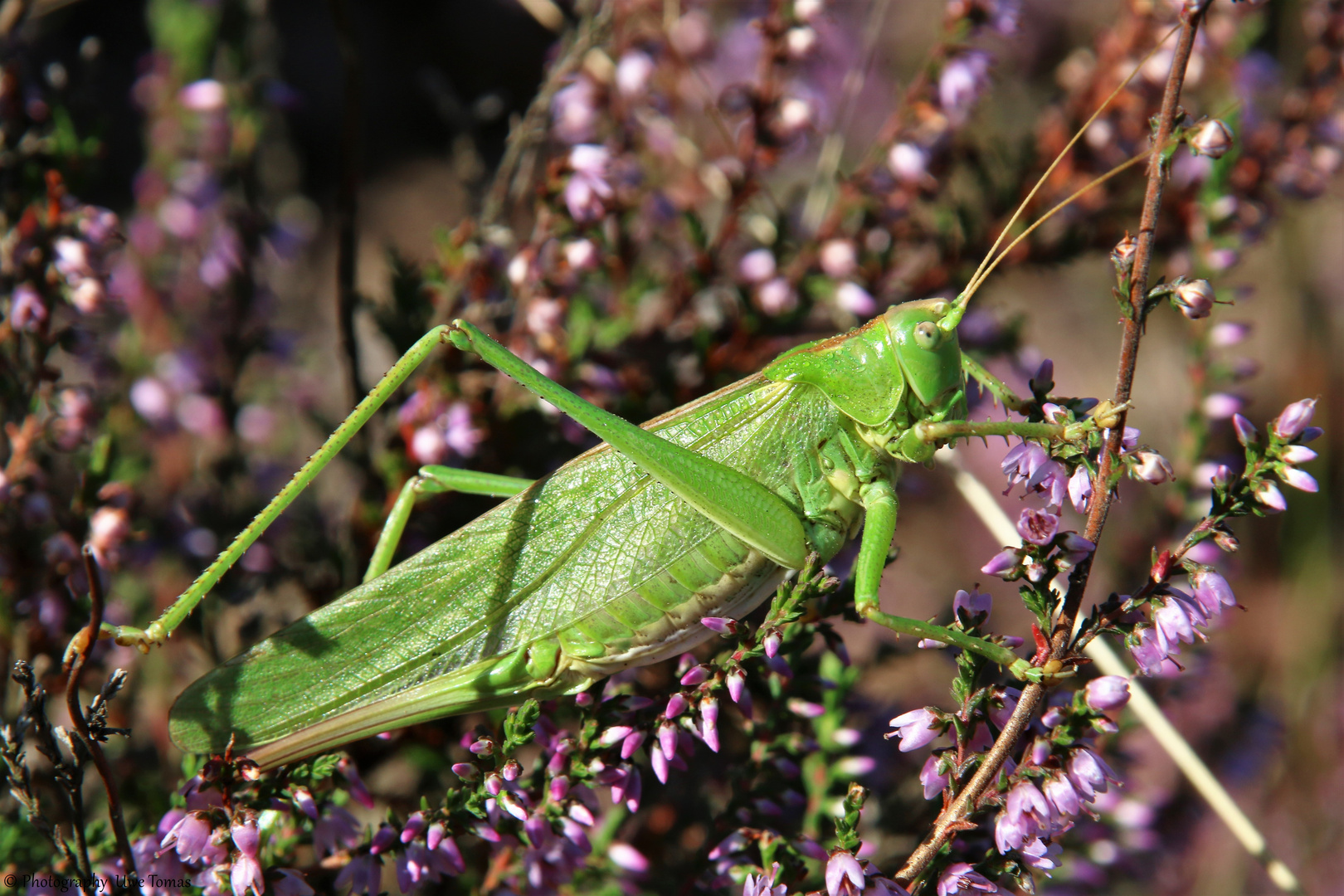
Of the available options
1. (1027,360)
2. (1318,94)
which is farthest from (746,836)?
(1318,94)

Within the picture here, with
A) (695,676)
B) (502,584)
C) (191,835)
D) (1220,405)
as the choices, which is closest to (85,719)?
(191,835)

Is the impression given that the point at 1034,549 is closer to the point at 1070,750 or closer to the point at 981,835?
the point at 1070,750

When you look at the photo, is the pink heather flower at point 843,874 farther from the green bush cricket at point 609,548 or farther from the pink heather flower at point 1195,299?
the pink heather flower at point 1195,299

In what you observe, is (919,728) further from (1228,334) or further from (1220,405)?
(1228,334)

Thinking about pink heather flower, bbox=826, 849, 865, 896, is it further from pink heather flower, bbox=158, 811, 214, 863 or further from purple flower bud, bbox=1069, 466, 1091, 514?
pink heather flower, bbox=158, 811, 214, 863

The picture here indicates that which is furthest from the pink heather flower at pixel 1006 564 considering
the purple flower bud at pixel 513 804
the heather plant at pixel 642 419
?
the purple flower bud at pixel 513 804

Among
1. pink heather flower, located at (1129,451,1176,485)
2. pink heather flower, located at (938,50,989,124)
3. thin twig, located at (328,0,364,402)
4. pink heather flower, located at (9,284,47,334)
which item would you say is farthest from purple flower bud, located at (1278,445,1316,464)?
pink heather flower, located at (9,284,47,334)
